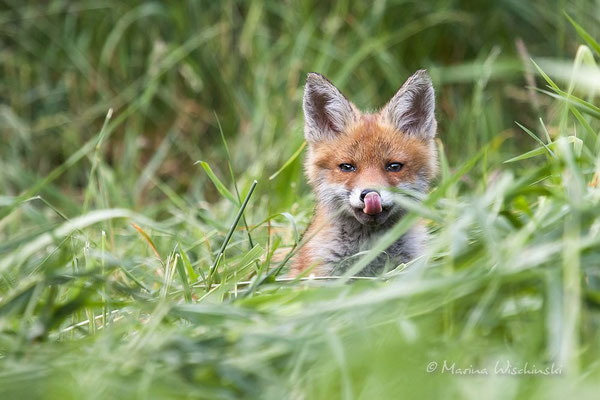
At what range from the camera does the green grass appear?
7.16ft

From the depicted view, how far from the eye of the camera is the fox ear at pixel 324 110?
4.01 m

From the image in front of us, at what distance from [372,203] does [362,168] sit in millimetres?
353

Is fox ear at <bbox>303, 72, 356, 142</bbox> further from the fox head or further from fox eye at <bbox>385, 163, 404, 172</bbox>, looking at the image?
fox eye at <bbox>385, 163, 404, 172</bbox>

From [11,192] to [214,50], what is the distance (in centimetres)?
187

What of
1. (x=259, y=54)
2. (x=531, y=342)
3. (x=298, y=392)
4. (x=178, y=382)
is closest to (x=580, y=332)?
(x=531, y=342)

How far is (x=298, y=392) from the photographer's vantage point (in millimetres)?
2184

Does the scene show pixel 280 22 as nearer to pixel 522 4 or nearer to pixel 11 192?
pixel 522 4

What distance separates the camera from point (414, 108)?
13.1 ft

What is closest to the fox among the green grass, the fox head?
the fox head

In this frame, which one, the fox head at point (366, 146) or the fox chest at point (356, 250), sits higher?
the fox head at point (366, 146)

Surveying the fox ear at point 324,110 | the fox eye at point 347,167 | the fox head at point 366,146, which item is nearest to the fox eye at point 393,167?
the fox head at point 366,146

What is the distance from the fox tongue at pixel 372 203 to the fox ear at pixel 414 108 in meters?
0.65

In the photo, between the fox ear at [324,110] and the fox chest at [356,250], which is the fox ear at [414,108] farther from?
the fox chest at [356,250]

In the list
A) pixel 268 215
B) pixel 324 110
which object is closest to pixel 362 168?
pixel 324 110
